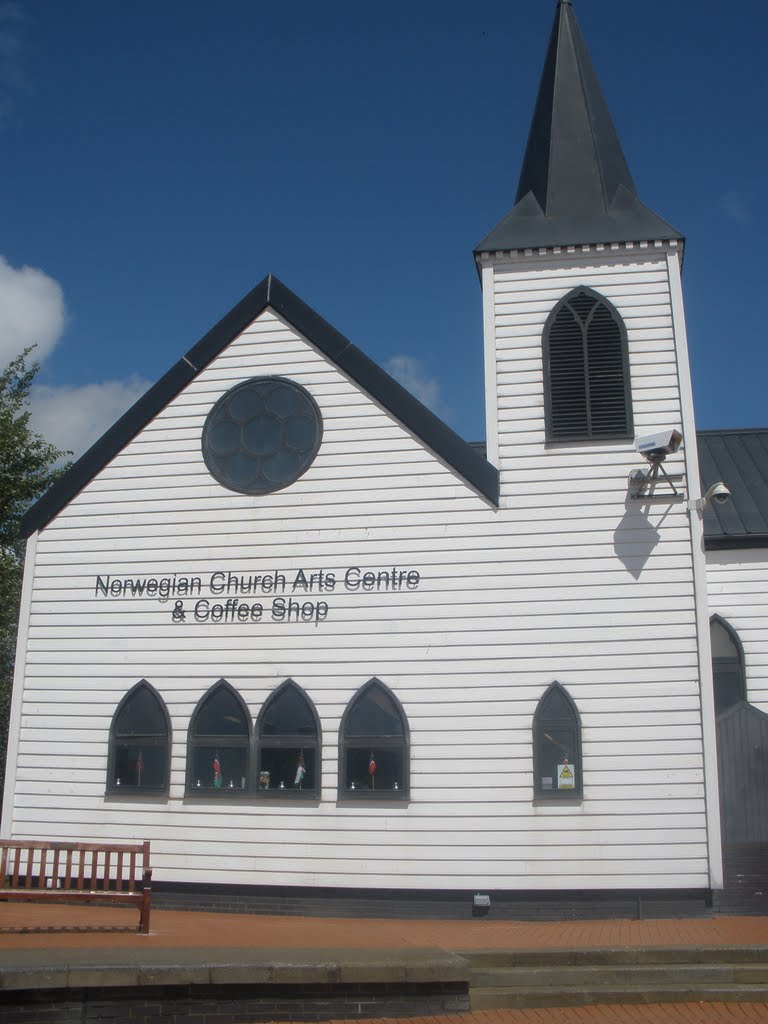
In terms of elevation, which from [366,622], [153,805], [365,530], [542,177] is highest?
[542,177]

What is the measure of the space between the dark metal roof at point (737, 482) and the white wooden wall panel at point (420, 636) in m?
3.17

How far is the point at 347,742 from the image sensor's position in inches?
504

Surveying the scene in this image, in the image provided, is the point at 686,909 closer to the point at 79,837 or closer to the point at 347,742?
the point at 347,742

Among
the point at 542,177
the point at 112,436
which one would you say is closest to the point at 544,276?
the point at 542,177

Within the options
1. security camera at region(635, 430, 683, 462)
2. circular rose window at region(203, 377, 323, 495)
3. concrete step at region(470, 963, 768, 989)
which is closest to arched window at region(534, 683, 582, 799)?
security camera at region(635, 430, 683, 462)

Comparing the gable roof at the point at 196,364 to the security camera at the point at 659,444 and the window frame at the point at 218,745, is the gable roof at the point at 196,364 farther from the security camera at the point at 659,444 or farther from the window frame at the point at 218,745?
the window frame at the point at 218,745

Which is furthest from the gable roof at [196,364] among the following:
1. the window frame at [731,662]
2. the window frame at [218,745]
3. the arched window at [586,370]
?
the window frame at [731,662]

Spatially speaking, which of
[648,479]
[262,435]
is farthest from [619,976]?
[262,435]

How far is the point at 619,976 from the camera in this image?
340 inches

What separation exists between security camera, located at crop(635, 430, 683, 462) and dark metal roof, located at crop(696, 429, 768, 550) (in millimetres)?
3312

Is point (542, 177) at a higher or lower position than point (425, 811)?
higher

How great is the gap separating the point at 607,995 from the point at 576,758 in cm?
412

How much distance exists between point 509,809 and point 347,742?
7.64 ft

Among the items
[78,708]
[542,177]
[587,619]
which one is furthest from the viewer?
[542,177]
